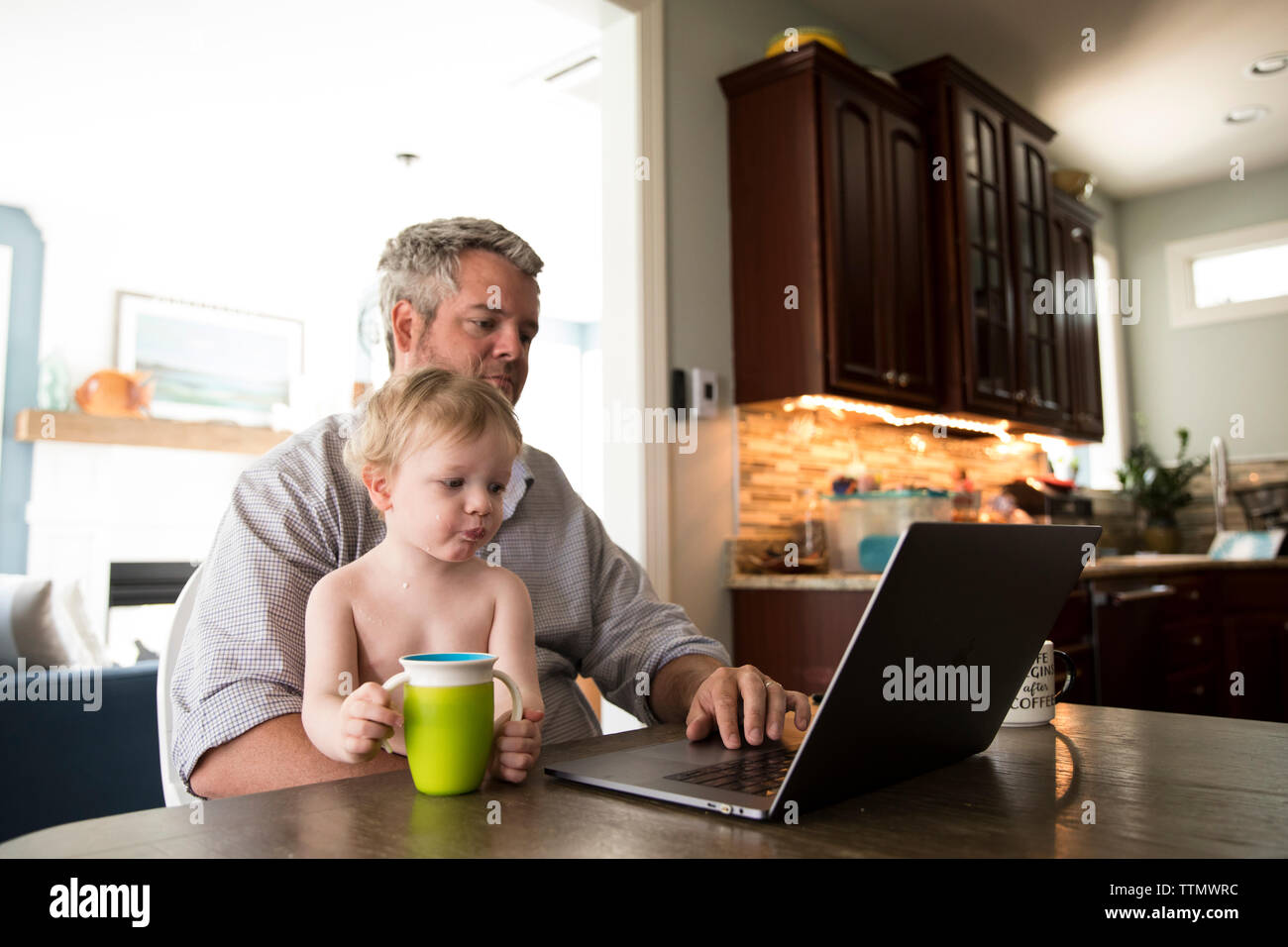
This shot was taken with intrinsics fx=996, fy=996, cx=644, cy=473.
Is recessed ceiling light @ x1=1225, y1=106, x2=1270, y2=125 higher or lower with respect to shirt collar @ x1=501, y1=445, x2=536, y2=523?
higher

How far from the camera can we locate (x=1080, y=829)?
0.67m

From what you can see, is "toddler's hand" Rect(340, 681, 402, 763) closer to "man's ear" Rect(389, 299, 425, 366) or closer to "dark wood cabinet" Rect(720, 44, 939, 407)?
"man's ear" Rect(389, 299, 425, 366)

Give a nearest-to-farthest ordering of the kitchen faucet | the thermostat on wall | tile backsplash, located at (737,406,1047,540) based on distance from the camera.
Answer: the thermostat on wall, tile backsplash, located at (737,406,1047,540), the kitchen faucet

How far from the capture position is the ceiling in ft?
11.7

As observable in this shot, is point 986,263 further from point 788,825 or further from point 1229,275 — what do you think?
point 788,825

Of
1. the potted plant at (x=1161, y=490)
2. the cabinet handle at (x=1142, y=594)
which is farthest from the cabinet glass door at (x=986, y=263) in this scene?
the potted plant at (x=1161, y=490)

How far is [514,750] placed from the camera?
0.81 m

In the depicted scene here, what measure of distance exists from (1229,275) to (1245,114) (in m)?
0.95

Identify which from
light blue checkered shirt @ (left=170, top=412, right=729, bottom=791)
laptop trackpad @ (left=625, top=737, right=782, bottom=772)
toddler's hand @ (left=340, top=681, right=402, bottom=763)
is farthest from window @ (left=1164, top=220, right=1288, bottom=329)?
toddler's hand @ (left=340, top=681, right=402, bottom=763)

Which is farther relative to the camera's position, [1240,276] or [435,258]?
[1240,276]

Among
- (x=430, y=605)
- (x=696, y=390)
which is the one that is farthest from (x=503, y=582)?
(x=696, y=390)

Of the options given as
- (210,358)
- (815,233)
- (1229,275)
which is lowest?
(815,233)

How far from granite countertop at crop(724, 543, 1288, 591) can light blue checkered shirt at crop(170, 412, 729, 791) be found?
1.14 meters

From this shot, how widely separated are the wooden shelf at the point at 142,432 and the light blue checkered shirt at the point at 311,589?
4782 mm
